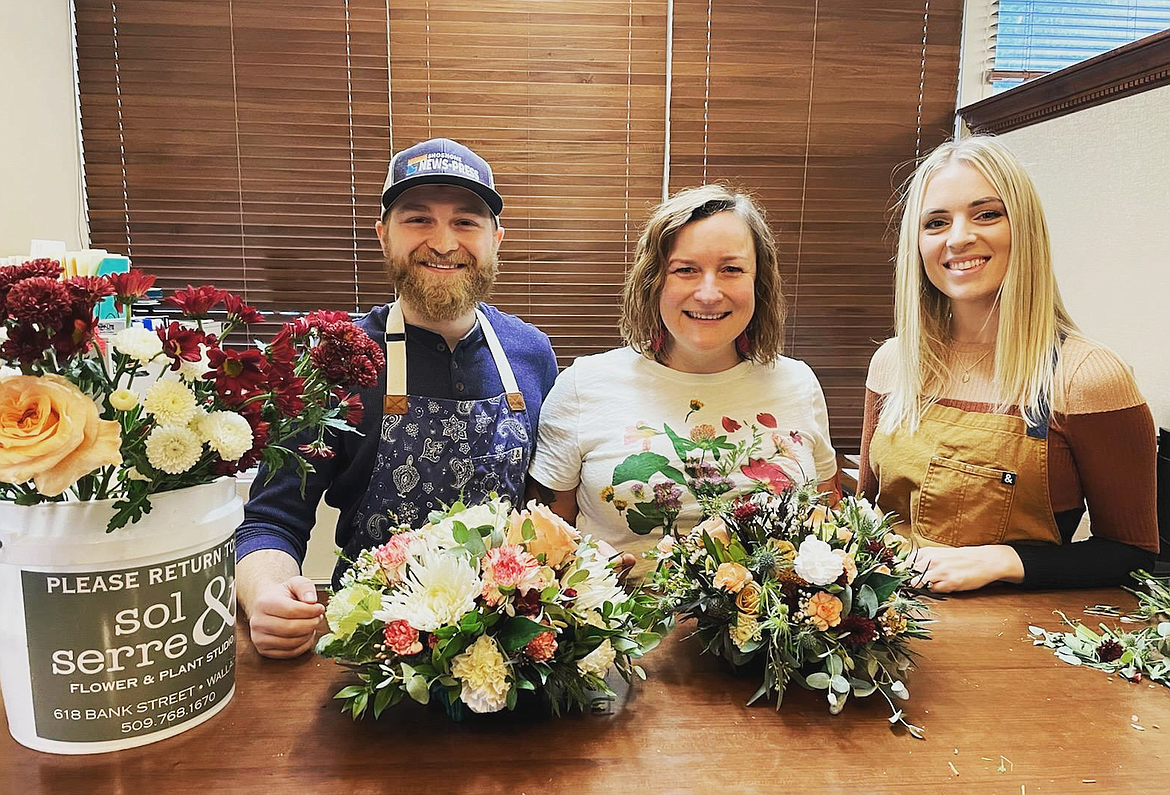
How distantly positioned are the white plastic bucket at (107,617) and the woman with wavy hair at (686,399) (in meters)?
0.74

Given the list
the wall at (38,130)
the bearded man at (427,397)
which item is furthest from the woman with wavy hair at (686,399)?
the wall at (38,130)

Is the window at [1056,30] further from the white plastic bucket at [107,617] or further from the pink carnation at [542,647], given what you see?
the white plastic bucket at [107,617]

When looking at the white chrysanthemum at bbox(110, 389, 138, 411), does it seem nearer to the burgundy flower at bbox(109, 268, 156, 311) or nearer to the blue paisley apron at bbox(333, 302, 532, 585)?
the burgundy flower at bbox(109, 268, 156, 311)

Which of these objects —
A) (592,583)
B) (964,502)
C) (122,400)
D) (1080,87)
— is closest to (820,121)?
(1080,87)

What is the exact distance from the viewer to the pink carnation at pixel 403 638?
83cm

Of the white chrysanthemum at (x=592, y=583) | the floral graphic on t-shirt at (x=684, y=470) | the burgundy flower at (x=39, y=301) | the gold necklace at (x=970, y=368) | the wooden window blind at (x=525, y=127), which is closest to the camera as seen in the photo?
the burgundy flower at (x=39, y=301)

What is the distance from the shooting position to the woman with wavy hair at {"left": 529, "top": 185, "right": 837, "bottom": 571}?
1.44 metres

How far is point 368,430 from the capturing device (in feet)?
5.03

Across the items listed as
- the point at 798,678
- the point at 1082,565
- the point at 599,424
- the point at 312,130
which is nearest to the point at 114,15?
the point at 312,130

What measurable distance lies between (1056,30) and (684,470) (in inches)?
95.7

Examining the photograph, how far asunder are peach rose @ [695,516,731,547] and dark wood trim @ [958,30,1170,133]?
1.72 meters

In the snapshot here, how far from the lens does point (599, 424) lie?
150cm

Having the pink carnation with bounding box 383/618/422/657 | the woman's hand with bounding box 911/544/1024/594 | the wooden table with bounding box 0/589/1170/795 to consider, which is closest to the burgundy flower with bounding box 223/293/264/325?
the pink carnation with bounding box 383/618/422/657

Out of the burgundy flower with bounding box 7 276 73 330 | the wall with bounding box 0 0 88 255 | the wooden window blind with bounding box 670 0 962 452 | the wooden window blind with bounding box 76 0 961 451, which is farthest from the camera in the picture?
the wooden window blind with bounding box 670 0 962 452
